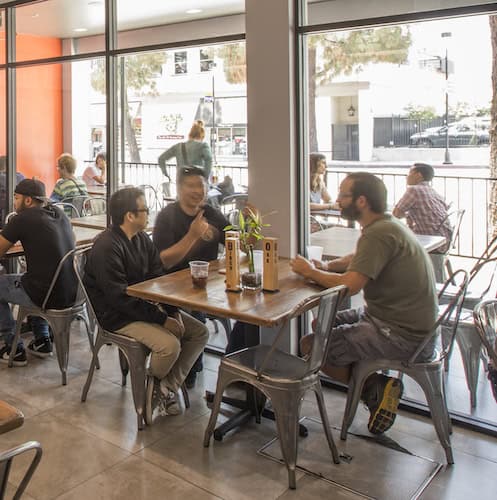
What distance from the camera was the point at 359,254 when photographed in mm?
2594

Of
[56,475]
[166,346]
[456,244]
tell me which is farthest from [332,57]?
[56,475]

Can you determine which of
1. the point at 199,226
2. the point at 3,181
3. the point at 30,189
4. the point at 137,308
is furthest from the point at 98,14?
the point at 137,308

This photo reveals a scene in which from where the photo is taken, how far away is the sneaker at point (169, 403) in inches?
118

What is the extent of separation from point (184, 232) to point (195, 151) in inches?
33.9

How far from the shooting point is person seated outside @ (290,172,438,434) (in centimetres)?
259

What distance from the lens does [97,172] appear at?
4.71 m

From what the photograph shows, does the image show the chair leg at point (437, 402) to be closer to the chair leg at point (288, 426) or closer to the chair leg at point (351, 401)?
the chair leg at point (351, 401)

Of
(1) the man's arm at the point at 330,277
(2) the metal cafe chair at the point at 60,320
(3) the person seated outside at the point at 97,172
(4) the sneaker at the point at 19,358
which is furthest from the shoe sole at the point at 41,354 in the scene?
(1) the man's arm at the point at 330,277

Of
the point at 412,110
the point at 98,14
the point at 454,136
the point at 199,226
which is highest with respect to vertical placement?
the point at 98,14

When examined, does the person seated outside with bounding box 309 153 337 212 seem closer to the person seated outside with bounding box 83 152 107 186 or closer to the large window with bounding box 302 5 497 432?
the large window with bounding box 302 5 497 432

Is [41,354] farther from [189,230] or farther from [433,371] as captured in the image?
[433,371]

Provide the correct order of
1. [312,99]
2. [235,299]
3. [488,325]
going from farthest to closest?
[312,99] < [235,299] < [488,325]

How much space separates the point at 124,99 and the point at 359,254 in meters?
2.58

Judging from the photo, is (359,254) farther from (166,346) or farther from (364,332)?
(166,346)
